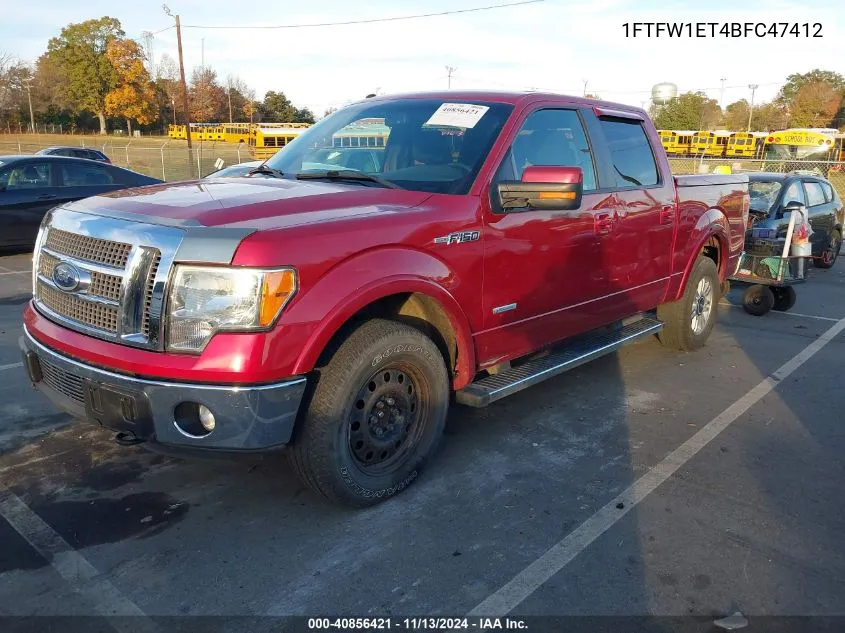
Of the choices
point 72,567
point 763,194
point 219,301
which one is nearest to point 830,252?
point 763,194

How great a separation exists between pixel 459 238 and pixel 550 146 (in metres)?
1.24

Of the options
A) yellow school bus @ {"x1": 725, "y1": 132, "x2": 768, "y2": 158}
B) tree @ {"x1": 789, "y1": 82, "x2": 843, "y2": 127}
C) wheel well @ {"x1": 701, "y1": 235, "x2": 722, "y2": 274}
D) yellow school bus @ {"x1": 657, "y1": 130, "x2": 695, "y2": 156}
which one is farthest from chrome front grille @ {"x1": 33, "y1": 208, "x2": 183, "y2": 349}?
tree @ {"x1": 789, "y1": 82, "x2": 843, "y2": 127}

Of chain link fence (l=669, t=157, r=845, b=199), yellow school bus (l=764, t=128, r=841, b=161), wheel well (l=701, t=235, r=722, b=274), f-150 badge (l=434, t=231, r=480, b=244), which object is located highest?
yellow school bus (l=764, t=128, r=841, b=161)

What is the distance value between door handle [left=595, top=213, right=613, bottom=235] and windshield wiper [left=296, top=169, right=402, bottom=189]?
1535mm

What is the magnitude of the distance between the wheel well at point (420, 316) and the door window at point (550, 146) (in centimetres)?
86

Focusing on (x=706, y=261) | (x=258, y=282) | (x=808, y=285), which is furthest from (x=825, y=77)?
(x=258, y=282)

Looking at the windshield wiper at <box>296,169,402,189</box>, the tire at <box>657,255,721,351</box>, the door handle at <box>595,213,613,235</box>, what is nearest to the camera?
the windshield wiper at <box>296,169,402,189</box>

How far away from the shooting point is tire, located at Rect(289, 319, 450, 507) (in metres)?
3.18

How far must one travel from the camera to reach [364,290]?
125 inches

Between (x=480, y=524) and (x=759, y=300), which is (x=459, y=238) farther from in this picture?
(x=759, y=300)

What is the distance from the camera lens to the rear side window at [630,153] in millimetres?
5070

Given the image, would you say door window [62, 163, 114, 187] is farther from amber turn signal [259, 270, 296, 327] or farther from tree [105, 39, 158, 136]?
tree [105, 39, 158, 136]

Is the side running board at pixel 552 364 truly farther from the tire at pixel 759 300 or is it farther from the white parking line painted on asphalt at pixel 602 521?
the tire at pixel 759 300

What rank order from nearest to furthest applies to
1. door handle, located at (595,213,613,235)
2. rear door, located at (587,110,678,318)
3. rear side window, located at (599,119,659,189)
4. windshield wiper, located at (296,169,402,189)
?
windshield wiper, located at (296,169,402,189)
door handle, located at (595,213,613,235)
rear door, located at (587,110,678,318)
rear side window, located at (599,119,659,189)
